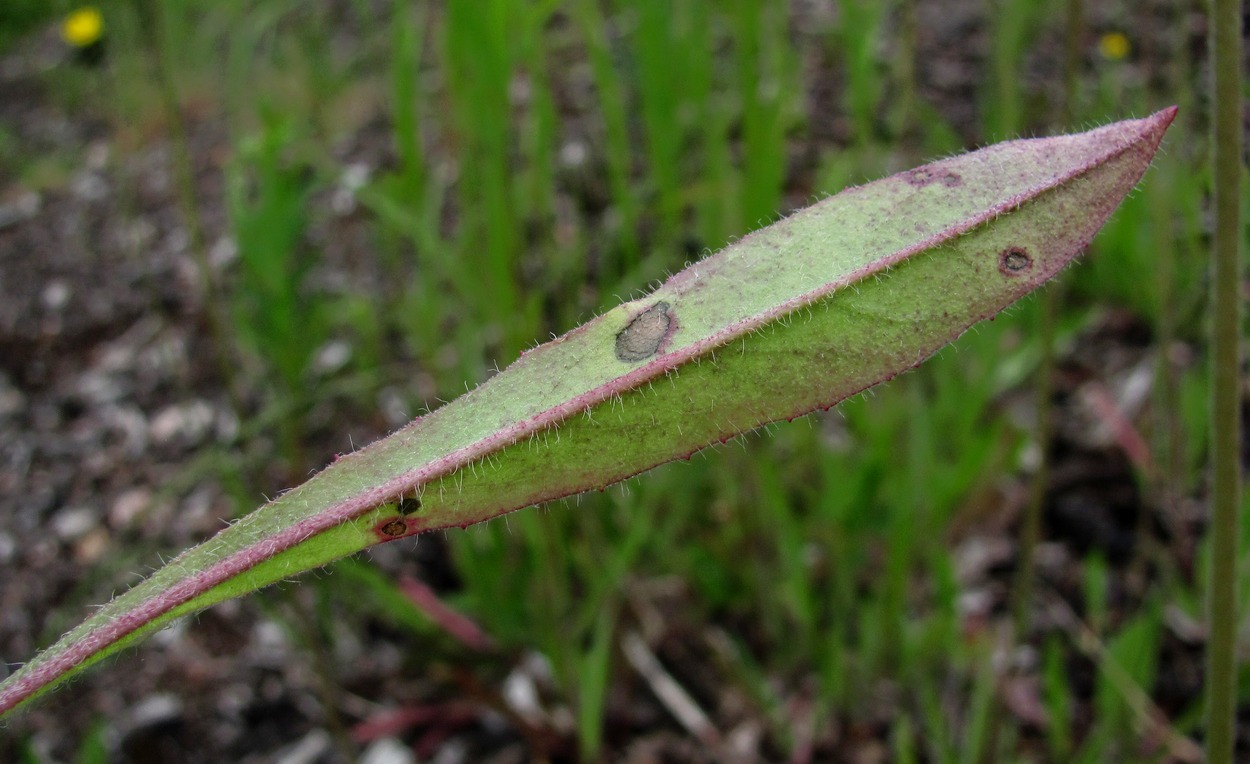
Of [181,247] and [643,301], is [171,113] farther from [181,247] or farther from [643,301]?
[181,247]

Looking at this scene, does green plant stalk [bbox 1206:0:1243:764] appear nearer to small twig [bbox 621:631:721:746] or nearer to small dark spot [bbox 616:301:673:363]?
small dark spot [bbox 616:301:673:363]

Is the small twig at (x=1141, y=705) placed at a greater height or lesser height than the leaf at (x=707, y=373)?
lesser

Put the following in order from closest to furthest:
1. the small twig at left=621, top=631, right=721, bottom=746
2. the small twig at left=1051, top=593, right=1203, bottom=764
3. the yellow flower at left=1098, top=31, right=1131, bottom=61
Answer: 1. the small twig at left=1051, top=593, right=1203, bottom=764
2. the small twig at left=621, top=631, right=721, bottom=746
3. the yellow flower at left=1098, top=31, right=1131, bottom=61

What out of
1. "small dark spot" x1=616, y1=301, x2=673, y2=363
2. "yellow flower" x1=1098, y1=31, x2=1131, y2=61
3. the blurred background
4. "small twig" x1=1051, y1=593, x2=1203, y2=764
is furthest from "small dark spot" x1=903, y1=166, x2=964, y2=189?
"yellow flower" x1=1098, y1=31, x2=1131, y2=61

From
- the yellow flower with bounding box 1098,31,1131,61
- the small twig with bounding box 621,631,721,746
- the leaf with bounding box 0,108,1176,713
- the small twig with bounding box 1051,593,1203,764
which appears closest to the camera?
the leaf with bounding box 0,108,1176,713

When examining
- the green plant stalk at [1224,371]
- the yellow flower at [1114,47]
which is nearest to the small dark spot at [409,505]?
the green plant stalk at [1224,371]

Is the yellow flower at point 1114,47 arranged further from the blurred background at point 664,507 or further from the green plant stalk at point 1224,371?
the green plant stalk at point 1224,371

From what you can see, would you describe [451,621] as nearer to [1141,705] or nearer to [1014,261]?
[1141,705]

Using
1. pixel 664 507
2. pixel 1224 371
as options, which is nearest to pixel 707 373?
pixel 1224 371
